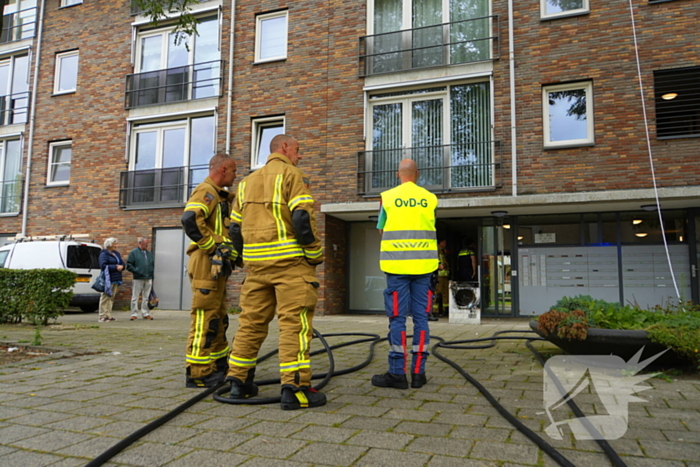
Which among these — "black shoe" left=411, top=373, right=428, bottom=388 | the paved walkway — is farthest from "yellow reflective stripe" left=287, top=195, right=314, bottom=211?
"black shoe" left=411, top=373, right=428, bottom=388

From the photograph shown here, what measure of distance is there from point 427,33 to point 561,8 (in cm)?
330

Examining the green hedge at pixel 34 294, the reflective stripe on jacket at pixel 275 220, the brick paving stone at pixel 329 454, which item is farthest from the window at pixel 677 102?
the green hedge at pixel 34 294

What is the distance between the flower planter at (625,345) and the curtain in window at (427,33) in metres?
10.4

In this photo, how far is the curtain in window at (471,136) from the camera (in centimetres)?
1307

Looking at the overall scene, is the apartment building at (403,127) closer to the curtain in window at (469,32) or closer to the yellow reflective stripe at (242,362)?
the curtain in window at (469,32)

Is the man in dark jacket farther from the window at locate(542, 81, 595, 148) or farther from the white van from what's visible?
the window at locate(542, 81, 595, 148)

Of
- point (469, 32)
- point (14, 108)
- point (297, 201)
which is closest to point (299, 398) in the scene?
point (297, 201)

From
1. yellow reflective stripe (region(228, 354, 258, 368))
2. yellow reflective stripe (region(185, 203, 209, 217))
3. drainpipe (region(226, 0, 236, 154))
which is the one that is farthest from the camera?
drainpipe (region(226, 0, 236, 154))

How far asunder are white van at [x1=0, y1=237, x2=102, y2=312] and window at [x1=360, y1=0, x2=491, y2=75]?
29.8ft

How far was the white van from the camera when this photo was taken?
1378 centimetres

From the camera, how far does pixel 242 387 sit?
12.6 feet

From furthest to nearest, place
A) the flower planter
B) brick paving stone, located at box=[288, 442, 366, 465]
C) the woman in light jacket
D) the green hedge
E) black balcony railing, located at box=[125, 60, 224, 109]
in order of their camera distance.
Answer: black balcony railing, located at box=[125, 60, 224, 109] < the woman in light jacket < the green hedge < the flower planter < brick paving stone, located at box=[288, 442, 366, 465]

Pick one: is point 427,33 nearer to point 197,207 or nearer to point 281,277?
point 197,207

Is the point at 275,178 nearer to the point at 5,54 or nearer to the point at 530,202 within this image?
the point at 530,202
